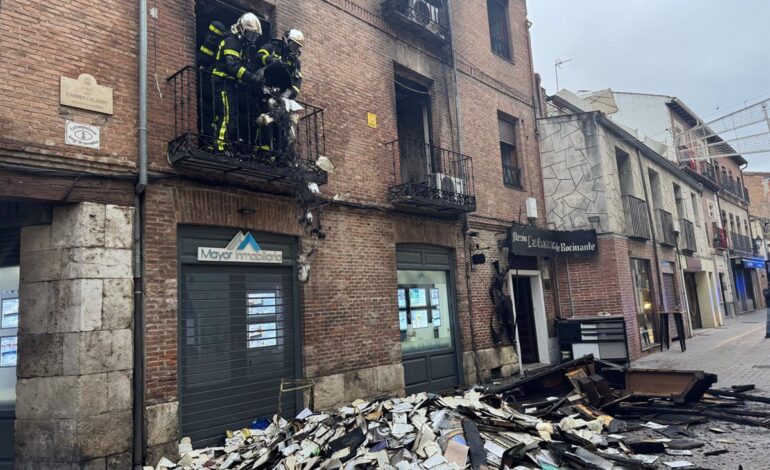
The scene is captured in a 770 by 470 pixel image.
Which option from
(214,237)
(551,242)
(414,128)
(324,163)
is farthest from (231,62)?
(551,242)

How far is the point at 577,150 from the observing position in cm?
1388

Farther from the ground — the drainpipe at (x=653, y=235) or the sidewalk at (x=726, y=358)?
the drainpipe at (x=653, y=235)

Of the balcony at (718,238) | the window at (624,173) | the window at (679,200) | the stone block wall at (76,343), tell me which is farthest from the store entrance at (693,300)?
the stone block wall at (76,343)

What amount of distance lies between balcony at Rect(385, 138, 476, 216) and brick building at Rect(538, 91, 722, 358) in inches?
152

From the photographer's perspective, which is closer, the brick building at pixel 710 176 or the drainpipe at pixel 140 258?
the drainpipe at pixel 140 258

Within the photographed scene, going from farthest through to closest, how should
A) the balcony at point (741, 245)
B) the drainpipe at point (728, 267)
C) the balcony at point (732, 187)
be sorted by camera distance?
the balcony at point (732, 187)
the balcony at point (741, 245)
the drainpipe at point (728, 267)

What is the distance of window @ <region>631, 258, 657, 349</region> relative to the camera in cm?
1430

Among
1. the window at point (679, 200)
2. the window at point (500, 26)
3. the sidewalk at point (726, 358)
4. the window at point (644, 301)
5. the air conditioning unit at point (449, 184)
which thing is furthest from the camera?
the window at point (679, 200)

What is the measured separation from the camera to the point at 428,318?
10.3 metres

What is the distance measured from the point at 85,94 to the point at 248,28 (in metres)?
2.33

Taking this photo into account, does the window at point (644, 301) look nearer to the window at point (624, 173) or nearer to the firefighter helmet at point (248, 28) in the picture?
the window at point (624, 173)

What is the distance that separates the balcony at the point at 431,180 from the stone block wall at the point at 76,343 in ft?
16.5

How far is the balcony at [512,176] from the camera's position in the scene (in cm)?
1335

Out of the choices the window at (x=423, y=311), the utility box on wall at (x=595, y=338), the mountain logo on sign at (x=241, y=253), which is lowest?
the utility box on wall at (x=595, y=338)
